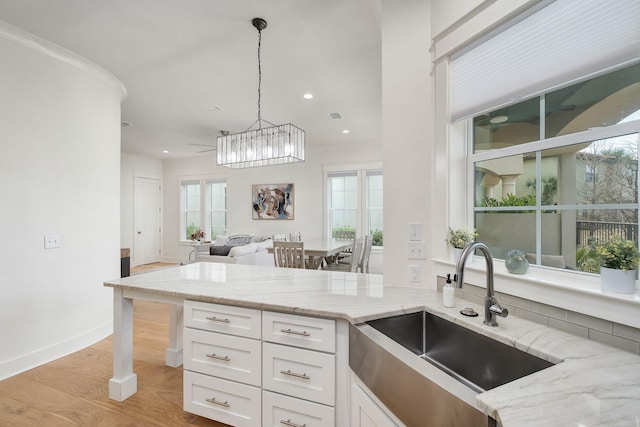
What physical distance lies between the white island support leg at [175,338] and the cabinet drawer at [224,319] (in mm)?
934

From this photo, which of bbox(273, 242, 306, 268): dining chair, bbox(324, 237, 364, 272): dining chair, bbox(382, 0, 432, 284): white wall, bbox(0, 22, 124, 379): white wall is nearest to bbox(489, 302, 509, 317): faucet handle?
bbox(382, 0, 432, 284): white wall

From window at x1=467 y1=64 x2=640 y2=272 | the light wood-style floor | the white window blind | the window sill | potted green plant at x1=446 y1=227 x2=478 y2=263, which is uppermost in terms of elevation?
the white window blind

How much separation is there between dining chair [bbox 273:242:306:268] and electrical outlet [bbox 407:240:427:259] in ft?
7.51

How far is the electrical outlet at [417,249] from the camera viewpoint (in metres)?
1.80

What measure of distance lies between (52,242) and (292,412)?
2771mm

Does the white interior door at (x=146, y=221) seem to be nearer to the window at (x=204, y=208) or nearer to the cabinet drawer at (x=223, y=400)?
the window at (x=204, y=208)

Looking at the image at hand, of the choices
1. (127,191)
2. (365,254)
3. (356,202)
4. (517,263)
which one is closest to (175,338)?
(517,263)

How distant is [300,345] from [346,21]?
7.99 ft

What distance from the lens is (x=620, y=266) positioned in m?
0.96

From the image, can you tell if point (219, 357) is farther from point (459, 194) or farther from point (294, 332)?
point (459, 194)

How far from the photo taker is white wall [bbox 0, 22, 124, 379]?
245cm

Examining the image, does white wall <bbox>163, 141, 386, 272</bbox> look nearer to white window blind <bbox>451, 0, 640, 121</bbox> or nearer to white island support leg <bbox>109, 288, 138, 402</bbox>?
white window blind <bbox>451, 0, 640, 121</bbox>

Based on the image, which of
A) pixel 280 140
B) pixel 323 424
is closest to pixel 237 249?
pixel 280 140

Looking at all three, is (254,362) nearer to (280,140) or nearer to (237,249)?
(280,140)
